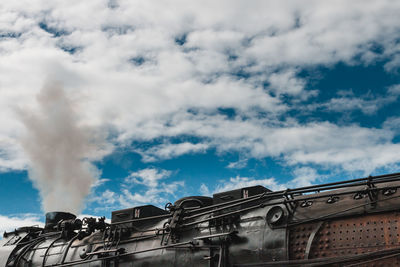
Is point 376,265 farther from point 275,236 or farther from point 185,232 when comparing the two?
point 185,232

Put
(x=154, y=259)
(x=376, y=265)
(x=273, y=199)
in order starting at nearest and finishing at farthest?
(x=376, y=265)
(x=273, y=199)
(x=154, y=259)

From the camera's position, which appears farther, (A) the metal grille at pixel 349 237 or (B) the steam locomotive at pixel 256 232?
(B) the steam locomotive at pixel 256 232

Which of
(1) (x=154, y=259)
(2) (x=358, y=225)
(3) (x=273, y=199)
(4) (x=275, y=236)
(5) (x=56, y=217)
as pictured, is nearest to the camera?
(2) (x=358, y=225)

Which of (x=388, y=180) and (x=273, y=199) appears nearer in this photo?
(x=388, y=180)

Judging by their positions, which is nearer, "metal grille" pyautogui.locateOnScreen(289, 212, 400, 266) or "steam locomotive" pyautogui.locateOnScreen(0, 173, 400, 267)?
"metal grille" pyautogui.locateOnScreen(289, 212, 400, 266)

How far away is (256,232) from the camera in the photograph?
1050 cm

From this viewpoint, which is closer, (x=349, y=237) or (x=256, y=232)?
(x=349, y=237)

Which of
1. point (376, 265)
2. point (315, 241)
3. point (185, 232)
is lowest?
point (376, 265)

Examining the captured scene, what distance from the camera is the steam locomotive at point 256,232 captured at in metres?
8.72

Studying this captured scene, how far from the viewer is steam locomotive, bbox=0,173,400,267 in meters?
8.72

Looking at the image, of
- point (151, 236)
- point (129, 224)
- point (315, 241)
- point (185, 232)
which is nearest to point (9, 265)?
point (129, 224)

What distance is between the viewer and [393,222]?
8.41m

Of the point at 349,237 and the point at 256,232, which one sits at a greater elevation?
the point at 256,232

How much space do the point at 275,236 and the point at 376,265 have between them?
8.27ft
